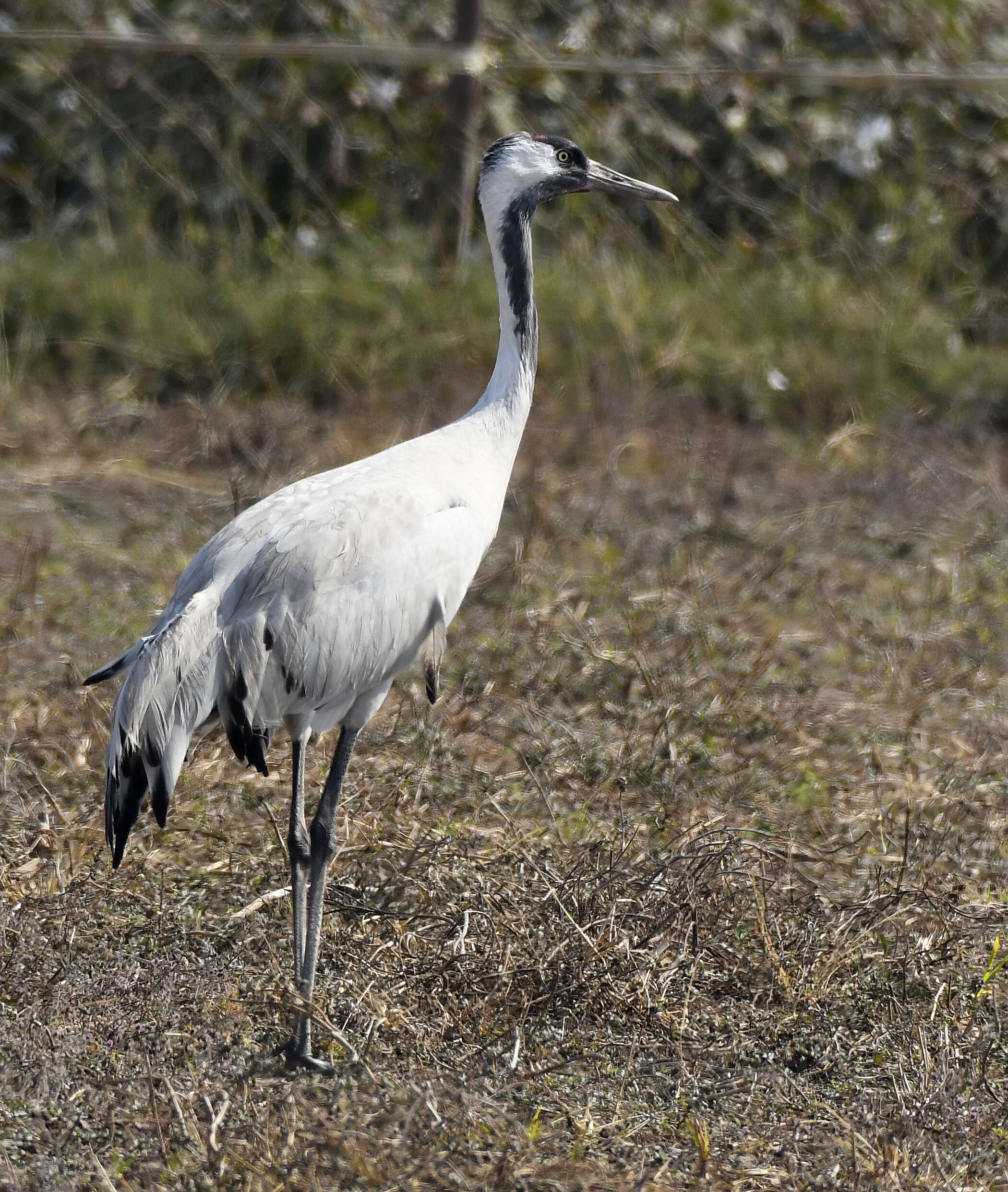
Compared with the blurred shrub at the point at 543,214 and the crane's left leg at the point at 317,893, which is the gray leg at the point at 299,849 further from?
the blurred shrub at the point at 543,214

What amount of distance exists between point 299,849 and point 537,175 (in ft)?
5.18

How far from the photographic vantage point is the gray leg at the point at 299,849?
3.13 metres

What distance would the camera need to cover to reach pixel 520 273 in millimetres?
3562

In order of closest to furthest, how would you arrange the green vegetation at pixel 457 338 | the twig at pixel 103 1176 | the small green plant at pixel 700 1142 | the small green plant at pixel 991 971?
1. the twig at pixel 103 1176
2. the small green plant at pixel 700 1142
3. the small green plant at pixel 991 971
4. the green vegetation at pixel 457 338

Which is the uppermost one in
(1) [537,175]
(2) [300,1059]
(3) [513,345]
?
(1) [537,175]

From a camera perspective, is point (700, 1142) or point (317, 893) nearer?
point (700, 1142)

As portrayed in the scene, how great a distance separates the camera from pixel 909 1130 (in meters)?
2.53

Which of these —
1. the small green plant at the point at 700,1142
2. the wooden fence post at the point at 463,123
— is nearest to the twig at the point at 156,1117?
the small green plant at the point at 700,1142

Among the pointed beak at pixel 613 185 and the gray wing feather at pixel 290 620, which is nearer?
the gray wing feather at pixel 290 620

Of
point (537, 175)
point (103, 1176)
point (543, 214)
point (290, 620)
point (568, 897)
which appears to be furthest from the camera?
point (543, 214)

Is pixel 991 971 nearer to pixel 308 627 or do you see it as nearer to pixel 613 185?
pixel 308 627

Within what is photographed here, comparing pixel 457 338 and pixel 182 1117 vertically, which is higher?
pixel 182 1117

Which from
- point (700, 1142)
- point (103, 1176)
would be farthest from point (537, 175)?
point (103, 1176)

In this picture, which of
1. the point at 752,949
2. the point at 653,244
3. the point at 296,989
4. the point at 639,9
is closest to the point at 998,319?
the point at 653,244
